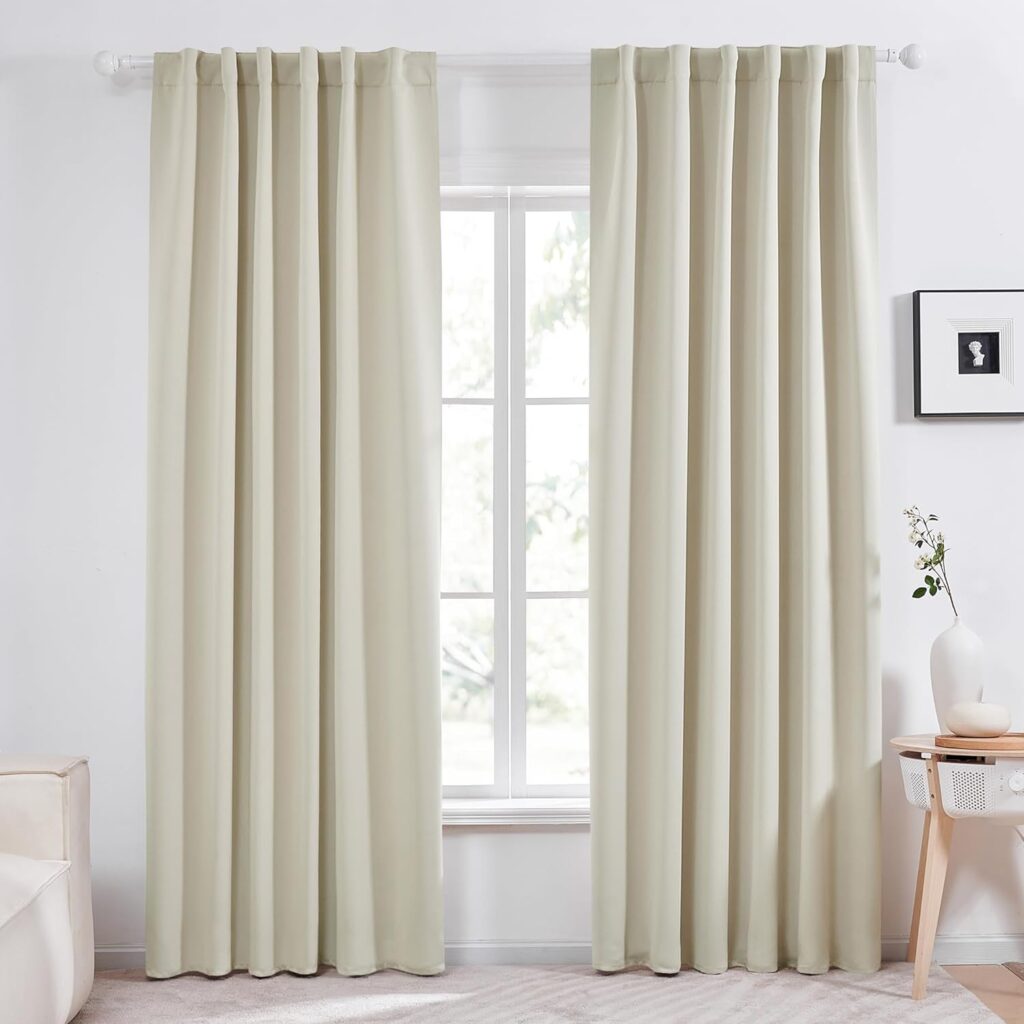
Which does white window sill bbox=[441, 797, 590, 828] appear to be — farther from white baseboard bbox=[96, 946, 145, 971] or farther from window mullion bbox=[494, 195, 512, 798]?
white baseboard bbox=[96, 946, 145, 971]

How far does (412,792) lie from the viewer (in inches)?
99.7

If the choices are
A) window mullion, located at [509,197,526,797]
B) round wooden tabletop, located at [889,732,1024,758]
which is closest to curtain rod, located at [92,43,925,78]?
window mullion, located at [509,197,526,797]

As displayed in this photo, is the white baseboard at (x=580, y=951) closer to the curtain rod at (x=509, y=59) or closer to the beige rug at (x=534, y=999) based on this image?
the beige rug at (x=534, y=999)

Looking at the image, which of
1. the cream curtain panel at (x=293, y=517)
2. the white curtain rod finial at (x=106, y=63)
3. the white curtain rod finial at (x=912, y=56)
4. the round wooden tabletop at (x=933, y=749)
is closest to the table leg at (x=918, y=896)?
the round wooden tabletop at (x=933, y=749)

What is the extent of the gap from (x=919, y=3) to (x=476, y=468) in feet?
5.51

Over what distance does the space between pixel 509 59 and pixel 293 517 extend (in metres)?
1.28

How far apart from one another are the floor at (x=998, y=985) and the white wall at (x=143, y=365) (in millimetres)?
107

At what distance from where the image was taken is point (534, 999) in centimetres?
239

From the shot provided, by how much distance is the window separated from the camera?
2.78 m

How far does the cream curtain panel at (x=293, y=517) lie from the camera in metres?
2.50

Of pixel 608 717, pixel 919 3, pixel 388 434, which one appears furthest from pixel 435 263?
pixel 919 3

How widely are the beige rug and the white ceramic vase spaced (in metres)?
0.62

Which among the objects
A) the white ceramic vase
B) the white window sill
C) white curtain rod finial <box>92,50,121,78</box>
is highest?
white curtain rod finial <box>92,50,121,78</box>

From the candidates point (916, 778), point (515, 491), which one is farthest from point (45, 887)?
point (916, 778)
